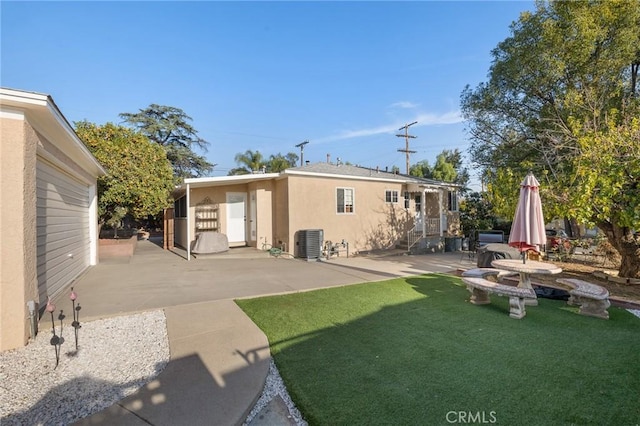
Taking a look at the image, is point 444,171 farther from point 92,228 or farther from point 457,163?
point 92,228

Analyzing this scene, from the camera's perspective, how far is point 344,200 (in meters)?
14.5

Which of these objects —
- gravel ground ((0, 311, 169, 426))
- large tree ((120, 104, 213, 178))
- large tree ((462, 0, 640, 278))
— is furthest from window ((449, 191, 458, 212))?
large tree ((120, 104, 213, 178))

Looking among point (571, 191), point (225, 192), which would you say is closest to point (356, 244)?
point (225, 192)

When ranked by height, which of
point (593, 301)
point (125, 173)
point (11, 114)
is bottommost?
point (593, 301)

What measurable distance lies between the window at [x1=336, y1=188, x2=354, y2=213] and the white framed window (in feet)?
7.20

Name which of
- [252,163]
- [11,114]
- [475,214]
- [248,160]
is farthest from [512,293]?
[248,160]

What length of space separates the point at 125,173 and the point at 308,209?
776cm

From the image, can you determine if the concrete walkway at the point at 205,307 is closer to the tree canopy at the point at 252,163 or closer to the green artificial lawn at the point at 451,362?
the green artificial lawn at the point at 451,362

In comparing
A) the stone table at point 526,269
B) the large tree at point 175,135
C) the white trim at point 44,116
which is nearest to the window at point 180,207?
the white trim at point 44,116

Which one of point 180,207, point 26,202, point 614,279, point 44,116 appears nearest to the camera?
point 26,202

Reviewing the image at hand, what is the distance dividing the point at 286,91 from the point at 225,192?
402 inches

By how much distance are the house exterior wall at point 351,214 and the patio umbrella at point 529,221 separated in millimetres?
8261

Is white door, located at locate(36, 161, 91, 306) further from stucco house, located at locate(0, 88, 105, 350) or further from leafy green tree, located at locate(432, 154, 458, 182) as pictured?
leafy green tree, located at locate(432, 154, 458, 182)

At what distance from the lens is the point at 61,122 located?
17.1 feet
